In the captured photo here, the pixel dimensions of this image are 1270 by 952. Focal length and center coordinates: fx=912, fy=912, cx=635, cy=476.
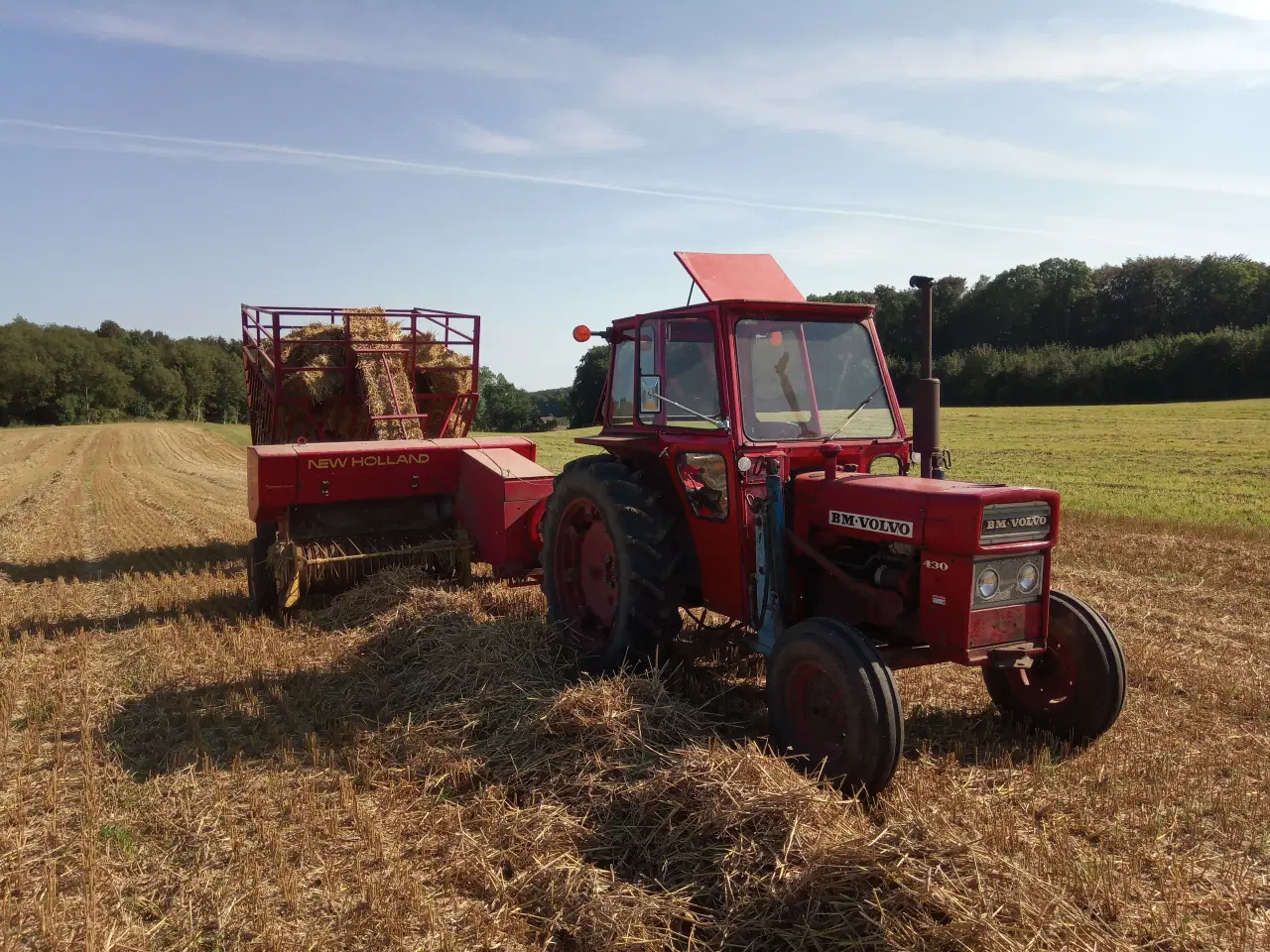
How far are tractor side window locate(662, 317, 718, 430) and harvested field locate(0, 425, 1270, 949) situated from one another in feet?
4.66

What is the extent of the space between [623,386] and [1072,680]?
2991 mm

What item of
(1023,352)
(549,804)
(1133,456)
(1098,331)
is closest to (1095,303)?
(1098,331)

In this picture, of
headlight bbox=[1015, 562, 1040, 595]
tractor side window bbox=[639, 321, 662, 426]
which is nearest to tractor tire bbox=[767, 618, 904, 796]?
headlight bbox=[1015, 562, 1040, 595]

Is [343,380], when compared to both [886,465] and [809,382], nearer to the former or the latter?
[809,382]

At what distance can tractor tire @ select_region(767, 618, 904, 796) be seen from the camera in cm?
359

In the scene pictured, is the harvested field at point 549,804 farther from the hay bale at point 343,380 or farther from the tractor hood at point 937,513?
the hay bale at point 343,380

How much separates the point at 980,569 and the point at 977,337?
59.8 meters

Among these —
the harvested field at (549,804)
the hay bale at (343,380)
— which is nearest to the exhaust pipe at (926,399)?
the harvested field at (549,804)

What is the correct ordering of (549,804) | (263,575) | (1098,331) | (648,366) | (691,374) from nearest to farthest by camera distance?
(549,804) → (691,374) → (648,366) → (263,575) → (1098,331)

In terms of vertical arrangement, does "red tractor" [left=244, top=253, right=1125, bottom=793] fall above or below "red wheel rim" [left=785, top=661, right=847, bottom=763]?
above

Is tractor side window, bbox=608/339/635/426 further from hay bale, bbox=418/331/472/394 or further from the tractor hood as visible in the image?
hay bale, bbox=418/331/472/394

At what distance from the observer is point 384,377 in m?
9.53

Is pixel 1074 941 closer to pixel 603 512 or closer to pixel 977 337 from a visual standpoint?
pixel 603 512

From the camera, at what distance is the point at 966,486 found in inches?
162
